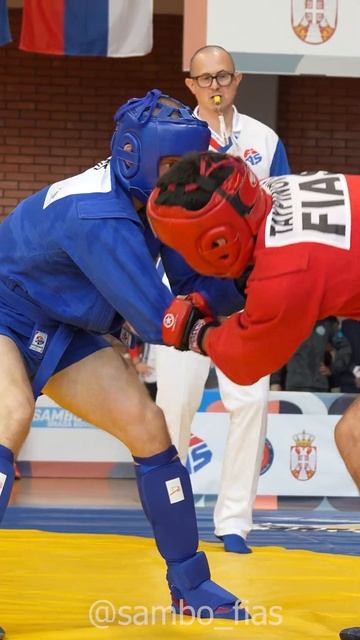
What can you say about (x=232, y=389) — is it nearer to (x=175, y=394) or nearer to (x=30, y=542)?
(x=175, y=394)

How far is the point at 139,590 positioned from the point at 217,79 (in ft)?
9.06

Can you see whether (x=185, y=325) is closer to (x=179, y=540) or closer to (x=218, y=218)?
(x=218, y=218)

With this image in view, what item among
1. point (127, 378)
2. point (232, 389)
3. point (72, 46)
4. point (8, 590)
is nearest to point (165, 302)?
point (127, 378)

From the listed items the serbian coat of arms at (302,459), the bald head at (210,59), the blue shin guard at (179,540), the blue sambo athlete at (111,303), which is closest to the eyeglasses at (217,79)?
the bald head at (210,59)

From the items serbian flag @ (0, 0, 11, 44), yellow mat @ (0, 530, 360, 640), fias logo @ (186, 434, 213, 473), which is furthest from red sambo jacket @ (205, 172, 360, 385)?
serbian flag @ (0, 0, 11, 44)

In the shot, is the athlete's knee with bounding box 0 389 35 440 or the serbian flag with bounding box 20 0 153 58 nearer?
the athlete's knee with bounding box 0 389 35 440

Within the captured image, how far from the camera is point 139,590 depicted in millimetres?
4453

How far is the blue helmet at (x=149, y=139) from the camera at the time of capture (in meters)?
3.61

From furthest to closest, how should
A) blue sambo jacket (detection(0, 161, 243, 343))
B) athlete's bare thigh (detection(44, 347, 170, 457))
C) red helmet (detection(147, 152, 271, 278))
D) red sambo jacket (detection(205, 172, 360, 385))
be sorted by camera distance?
athlete's bare thigh (detection(44, 347, 170, 457)) < blue sambo jacket (detection(0, 161, 243, 343)) < red helmet (detection(147, 152, 271, 278)) < red sambo jacket (detection(205, 172, 360, 385))

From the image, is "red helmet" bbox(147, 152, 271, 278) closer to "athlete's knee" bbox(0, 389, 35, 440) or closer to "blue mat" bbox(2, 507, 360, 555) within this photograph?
"athlete's knee" bbox(0, 389, 35, 440)

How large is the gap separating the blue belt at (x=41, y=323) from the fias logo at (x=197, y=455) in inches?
165

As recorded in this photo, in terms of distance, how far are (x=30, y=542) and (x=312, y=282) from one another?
9.52ft

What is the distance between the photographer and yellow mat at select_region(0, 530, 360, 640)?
12.3 feet

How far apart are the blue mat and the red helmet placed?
2.83m
